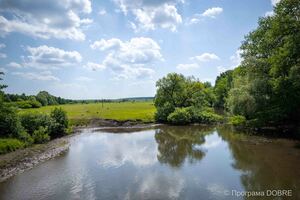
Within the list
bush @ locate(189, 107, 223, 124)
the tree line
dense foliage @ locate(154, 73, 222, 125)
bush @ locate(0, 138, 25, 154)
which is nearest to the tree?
dense foliage @ locate(154, 73, 222, 125)

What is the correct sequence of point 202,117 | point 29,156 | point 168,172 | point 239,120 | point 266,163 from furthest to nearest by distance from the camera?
1. point 202,117
2. point 239,120
3. point 29,156
4. point 266,163
5. point 168,172

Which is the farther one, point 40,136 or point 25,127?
point 25,127

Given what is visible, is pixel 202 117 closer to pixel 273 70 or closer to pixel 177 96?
pixel 177 96

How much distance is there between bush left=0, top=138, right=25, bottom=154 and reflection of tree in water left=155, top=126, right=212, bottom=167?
47.3ft

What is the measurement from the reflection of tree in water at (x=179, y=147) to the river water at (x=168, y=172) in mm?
83

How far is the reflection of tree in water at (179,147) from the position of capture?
22641 mm

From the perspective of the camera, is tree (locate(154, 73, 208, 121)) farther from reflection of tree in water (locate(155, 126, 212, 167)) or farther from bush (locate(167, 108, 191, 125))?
reflection of tree in water (locate(155, 126, 212, 167))

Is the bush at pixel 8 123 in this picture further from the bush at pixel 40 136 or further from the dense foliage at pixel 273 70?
the dense foliage at pixel 273 70

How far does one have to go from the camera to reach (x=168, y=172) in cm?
1862

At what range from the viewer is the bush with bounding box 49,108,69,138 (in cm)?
3575

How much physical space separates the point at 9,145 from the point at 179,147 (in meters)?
17.0

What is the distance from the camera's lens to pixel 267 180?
15891 millimetres

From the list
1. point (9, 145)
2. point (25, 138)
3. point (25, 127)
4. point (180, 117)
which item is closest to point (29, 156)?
point (9, 145)

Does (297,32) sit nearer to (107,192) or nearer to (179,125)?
(107,192)
